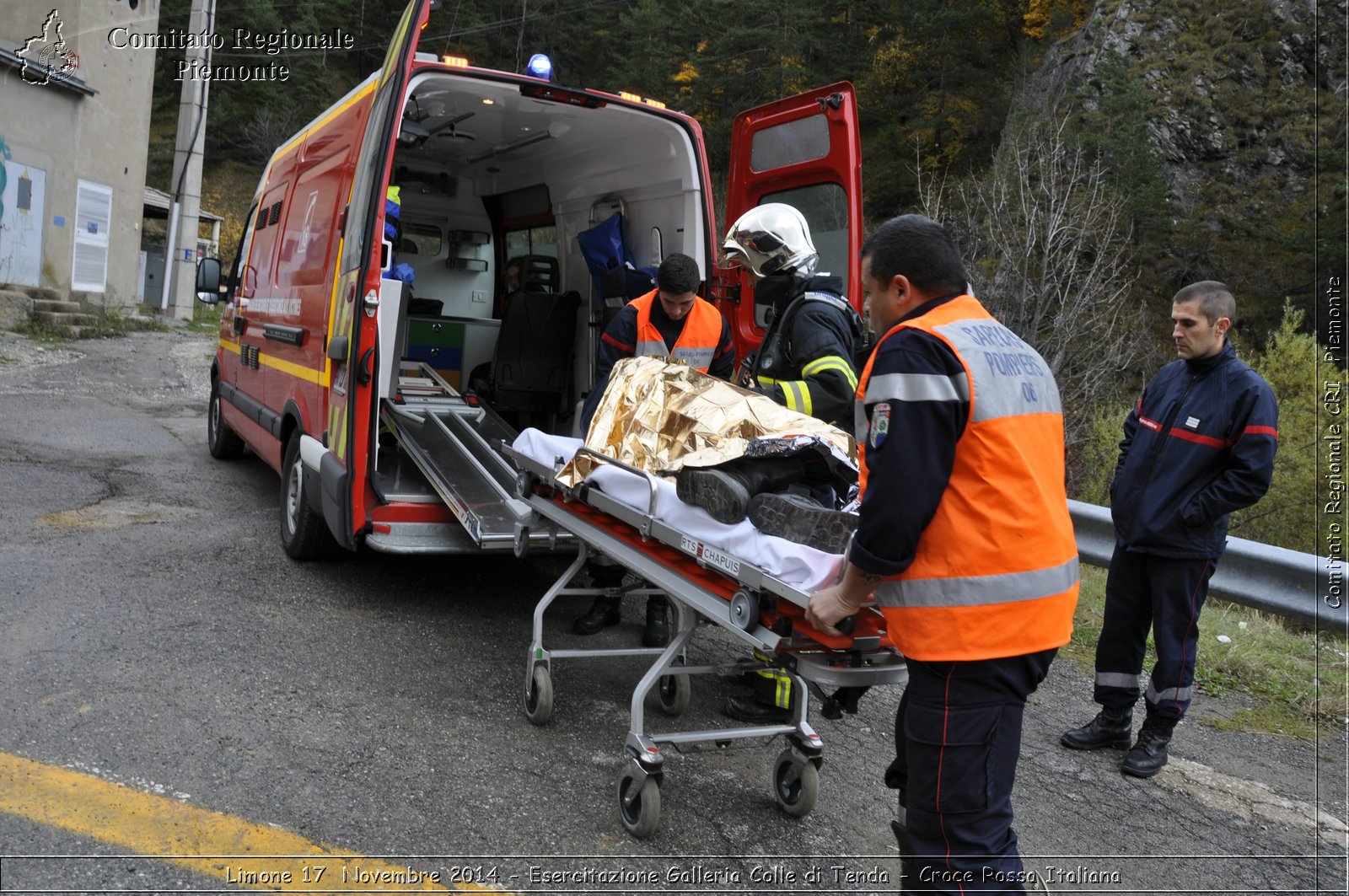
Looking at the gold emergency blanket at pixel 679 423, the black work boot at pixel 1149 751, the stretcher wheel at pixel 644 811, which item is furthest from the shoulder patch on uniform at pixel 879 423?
the black work boot at pixel 1149 751

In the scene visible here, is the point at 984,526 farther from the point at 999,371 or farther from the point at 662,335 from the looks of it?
the point at 662,335

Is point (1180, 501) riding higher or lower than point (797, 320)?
lower

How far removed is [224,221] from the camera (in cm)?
3756

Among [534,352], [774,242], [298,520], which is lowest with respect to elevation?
[298,520]

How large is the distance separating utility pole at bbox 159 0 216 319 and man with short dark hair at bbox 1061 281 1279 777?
17.1 meters

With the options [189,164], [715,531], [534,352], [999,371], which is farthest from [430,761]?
[189,164]

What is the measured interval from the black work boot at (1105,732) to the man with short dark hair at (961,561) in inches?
81.9

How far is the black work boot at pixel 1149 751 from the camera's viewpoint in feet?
12.6

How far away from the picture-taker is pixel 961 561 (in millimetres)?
2141

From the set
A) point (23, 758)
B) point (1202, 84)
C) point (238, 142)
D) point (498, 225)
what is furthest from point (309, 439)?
point (238, 142)

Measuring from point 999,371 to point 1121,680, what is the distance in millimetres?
2493

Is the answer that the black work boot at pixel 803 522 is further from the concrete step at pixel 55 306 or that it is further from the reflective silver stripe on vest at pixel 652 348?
the concrete step at pixel 55 306

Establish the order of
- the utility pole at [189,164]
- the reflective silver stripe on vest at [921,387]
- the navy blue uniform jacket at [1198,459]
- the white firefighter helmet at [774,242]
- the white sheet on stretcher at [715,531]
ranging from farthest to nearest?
1. the utility pole at [189,164]
2. the navy blue uniform jacket at [1198,459]
3. the white firefighter helmet at [774,242]
4. the white sheet on stretcher at [715,531]
5. the reflective silver stripe on vest at [921,387]

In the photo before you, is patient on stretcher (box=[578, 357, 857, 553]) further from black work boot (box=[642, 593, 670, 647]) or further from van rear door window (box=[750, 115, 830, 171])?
van rear door window (box=[750, 115, 830, 171])
